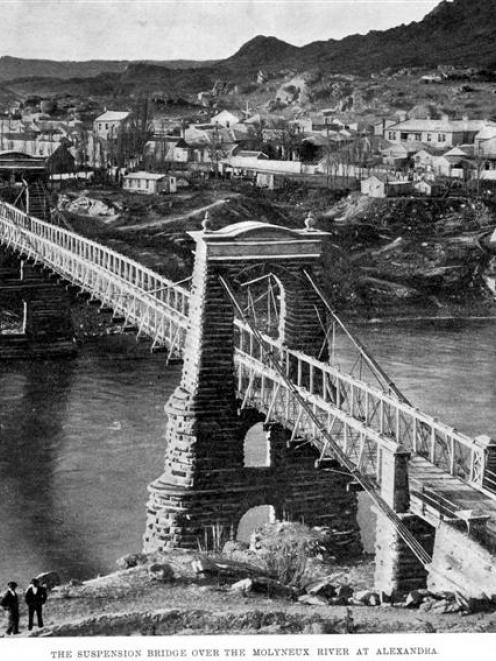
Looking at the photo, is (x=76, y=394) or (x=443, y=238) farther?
(x=443, y=238)

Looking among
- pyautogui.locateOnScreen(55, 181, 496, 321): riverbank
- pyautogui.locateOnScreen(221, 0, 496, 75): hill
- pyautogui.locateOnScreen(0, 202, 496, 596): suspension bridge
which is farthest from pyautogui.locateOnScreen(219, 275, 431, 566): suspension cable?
pyautogui.locateOnScreen(55, 181, 496, 321): riverbank

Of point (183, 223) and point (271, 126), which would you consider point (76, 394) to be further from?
point (271, 126)

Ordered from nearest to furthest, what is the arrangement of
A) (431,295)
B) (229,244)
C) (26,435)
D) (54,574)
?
(54,574) → (229,244) → (26,435) → (431,295)

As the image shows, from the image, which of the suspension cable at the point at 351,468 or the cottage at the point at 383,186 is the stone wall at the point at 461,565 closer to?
the suspension cable at the point at 351,468

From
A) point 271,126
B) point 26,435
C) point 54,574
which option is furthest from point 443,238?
point 54,574

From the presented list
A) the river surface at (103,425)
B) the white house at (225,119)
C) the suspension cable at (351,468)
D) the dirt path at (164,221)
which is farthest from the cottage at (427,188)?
the suspension cable at (351,468)
